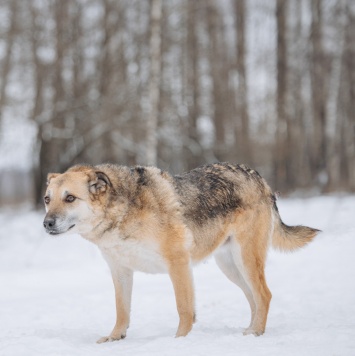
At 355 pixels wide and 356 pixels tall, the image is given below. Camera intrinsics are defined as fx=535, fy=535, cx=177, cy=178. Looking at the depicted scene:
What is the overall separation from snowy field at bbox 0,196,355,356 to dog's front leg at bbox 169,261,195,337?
143 millimetres

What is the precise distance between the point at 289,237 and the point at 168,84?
1543cm

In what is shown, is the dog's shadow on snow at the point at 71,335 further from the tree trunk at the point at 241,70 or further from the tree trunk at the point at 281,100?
the tree trunk at the point at 241,70

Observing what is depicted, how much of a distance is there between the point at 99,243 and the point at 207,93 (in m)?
17.6

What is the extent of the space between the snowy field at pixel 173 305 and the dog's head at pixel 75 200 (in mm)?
1019

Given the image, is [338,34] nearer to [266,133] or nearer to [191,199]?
[266,133]

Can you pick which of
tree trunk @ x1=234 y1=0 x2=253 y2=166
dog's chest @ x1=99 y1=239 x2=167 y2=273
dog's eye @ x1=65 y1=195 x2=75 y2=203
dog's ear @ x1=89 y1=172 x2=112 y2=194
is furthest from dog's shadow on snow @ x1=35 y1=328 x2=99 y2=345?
tree trunk @ x1=234 y1=0 x2=253 y2=166

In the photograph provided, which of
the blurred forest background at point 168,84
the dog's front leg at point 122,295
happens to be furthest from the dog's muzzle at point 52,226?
the blurred forest background at point 168,84

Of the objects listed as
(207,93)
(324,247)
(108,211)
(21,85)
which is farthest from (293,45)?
(108,211)

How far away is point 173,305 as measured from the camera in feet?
23.0

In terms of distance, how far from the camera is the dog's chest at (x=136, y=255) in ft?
16.5

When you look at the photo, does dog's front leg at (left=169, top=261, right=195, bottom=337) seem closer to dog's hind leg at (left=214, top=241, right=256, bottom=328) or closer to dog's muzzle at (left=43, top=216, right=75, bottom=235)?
dog's hind leg at (left=214, top=241, right=256, bottom=328)

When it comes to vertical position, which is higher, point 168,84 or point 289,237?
point 168,84

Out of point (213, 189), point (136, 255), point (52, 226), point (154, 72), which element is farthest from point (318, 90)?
point (52, 226)

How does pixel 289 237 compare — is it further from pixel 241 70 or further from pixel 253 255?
pixel 241 70
